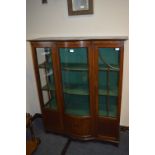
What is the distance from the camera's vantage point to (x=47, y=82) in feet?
7.62

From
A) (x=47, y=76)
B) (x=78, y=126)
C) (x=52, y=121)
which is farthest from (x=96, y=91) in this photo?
(x=52, y=121)

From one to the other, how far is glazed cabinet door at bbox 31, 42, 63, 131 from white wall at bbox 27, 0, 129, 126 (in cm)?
38

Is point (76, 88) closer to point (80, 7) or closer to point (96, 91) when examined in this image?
point (96, 91)

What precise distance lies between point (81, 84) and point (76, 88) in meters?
0.10

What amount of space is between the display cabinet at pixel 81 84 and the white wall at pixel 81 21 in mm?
315

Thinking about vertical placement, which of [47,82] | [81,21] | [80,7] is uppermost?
[80,7]

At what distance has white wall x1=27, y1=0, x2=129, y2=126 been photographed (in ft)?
6.73

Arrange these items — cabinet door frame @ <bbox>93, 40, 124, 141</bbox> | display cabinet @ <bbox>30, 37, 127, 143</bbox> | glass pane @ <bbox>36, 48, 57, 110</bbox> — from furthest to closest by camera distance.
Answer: glass pane @ <bbox>36, 48, 57, 110</bbox>, display cabinet @ <bbox>30, 37, 127, 143</bbox>, cabinet door frame @ <bbox>93, 40, 124, 141</bbox>

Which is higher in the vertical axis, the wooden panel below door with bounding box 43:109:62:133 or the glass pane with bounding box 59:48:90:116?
the glass pane with bounding box 59:48:90:116

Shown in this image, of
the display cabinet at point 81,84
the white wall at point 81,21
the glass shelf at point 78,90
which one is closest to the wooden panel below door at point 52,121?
the display cabinet at point 81,84

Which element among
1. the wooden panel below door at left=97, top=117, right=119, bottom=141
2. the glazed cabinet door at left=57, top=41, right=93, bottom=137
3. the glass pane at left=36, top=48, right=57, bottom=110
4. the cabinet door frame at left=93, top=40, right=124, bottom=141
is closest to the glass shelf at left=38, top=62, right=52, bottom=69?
the glass pane at left=36, top=48, right=57, bottom=110

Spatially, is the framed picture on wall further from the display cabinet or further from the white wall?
the display cabinet
